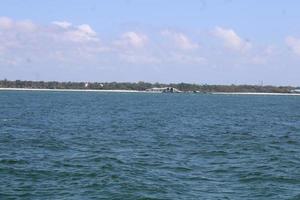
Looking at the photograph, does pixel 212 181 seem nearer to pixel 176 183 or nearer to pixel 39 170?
pixel 176 183

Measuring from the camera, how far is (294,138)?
163 ft

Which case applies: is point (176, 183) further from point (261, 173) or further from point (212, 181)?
point (261, 173)

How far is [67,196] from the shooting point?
75.8 ft

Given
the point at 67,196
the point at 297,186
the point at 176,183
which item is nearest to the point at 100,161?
the point at 176,183

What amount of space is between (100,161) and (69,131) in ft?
72.8

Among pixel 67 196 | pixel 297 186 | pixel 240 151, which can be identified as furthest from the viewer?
pixel 240 151

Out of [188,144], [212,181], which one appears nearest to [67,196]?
→ [212,181]

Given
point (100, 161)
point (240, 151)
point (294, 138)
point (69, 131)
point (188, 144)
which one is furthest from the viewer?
point (69, 131)

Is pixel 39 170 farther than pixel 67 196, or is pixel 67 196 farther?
pixel 39 170

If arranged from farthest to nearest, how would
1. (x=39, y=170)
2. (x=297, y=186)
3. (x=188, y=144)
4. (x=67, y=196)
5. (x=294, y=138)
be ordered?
(x=294, y=138)
(x=188, y=144)
(x=39, y=170)
(x=297, y=186)
(x=67, y=196)

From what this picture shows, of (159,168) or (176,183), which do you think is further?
(159,168)

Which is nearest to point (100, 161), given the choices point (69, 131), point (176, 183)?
point (176, 183)

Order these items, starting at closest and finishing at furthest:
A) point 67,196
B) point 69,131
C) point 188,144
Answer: point 67,196 < point 188,144 < point 69,131

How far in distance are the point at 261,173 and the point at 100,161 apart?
9.07 m
